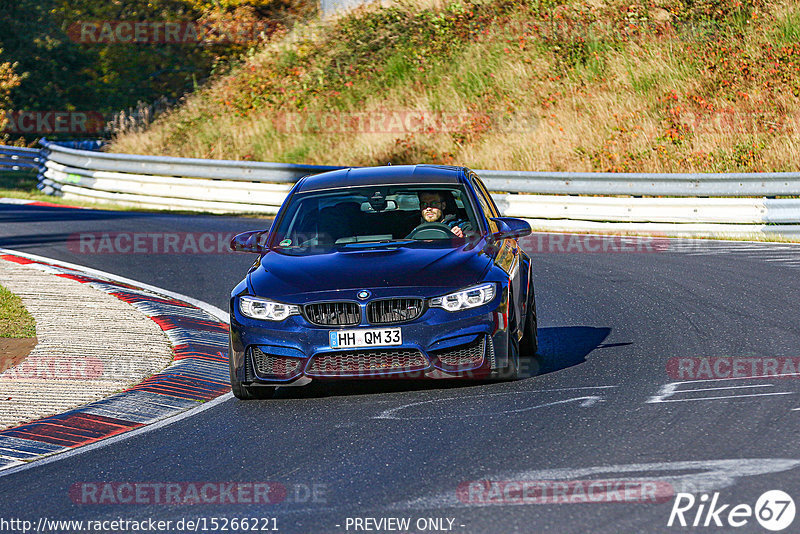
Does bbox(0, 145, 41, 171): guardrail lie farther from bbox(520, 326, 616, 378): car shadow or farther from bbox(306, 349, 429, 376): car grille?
bbox(306, 349, 429, 376): car grille

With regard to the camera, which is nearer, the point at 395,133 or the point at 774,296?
the point at 774,296

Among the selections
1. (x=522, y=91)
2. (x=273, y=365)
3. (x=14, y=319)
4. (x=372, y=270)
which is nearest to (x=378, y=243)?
(x=372, y=270)

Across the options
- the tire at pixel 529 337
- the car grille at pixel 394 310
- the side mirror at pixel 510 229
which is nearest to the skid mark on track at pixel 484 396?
the car grille at pixel 394 310

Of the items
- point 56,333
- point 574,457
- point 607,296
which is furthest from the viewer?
point 607,296

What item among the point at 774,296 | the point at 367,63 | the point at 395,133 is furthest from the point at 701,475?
the point at 367,63

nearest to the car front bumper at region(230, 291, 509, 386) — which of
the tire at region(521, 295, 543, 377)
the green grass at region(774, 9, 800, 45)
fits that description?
the tire at region(521, 295, 543, 377)

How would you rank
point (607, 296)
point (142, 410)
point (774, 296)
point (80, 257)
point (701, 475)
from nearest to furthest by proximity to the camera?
point (701, 475), point (142, 410), point (774, 296), point (607, 296), point (80, 257)

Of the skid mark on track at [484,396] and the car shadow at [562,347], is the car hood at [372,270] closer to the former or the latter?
the skid mark on track at [484,396]

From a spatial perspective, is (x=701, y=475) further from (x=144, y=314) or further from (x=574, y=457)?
(x=144, y=314)

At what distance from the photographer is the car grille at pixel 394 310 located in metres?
7.91

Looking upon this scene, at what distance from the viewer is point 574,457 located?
6.29m

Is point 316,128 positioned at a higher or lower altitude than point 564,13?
lower

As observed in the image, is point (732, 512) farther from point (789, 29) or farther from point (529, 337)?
point (789, 29)

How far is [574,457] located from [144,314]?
6802 mm
